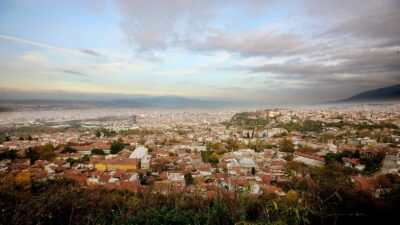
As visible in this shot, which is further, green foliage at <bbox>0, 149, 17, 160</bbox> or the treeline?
green foliage at <bbox>0, 149, 17, 160</bbox>

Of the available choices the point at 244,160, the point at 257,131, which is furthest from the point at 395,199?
the point at 257,131

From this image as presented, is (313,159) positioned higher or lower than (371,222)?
lower

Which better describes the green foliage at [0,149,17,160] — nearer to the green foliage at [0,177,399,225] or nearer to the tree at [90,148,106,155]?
the tree at [90,148,106,155]

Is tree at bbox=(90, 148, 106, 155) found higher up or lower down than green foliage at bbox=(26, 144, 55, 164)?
lower down

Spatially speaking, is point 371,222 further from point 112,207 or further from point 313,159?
point 313,159

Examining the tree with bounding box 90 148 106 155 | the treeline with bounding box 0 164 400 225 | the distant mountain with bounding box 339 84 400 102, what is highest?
the distant mountain with bounding box 339 84 400 102

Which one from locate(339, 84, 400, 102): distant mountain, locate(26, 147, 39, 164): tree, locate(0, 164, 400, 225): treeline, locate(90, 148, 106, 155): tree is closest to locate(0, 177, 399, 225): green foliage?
locate(0, 164, 400, 225): treeline

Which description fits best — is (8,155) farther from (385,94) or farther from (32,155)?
(385,94)

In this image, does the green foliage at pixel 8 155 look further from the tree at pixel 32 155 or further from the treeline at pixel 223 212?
the treeline at pixel 223 212

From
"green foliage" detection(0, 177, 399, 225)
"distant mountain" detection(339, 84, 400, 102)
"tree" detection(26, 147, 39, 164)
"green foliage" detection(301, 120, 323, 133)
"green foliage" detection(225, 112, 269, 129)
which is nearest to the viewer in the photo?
"green foliage" detection(0, 177, 399, 225)

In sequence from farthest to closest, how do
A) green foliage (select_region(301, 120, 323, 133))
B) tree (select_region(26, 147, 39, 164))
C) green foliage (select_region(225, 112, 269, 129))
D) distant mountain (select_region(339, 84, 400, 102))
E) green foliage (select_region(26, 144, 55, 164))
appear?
green foliage (select_region(225, 112, 269, 129)), green foliage (select_region(301, 120, 323, 133)), green foliage (select_region(26, 144, 55, 164)), tree (select_region(26, 147, 39, 164)), distant mountain (select_region(339, 84, 400, 102))

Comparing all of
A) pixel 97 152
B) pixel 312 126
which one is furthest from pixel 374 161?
pixel 312 126
